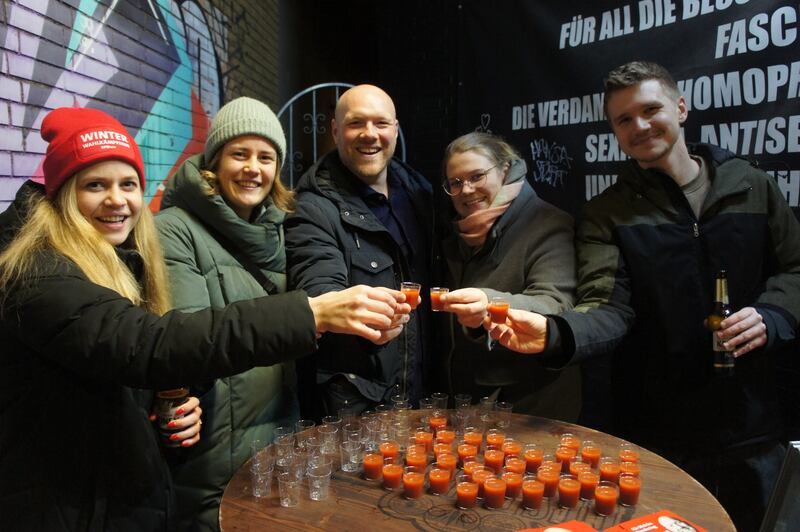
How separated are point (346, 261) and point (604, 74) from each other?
2.27 metres

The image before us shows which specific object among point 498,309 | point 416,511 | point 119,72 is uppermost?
point 119,72

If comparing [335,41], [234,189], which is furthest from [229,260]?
[335,41]

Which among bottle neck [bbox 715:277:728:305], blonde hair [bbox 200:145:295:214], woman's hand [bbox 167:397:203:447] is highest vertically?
blonde hair [bbox 200:145:295:214]

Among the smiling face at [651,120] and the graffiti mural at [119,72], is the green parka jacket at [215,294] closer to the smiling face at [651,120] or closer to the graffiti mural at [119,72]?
the graffiti mural at [119,72]

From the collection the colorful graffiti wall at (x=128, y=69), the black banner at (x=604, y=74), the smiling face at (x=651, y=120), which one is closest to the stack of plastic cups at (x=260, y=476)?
the colorful graffiti wall at (x=128, y=69)

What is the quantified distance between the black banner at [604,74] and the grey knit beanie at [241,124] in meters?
2.25

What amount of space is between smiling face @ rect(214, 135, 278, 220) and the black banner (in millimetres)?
2295

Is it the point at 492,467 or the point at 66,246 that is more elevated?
the point at 66,246

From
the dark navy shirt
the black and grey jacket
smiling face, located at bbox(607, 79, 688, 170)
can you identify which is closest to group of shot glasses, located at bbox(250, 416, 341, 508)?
the dark navy shirt

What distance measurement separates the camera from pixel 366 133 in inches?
115

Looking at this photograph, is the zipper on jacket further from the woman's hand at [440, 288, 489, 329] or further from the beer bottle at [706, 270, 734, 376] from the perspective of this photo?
the beer bottle at [706, 270, 734, 376]

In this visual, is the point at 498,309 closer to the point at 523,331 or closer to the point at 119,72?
the point at 523,331

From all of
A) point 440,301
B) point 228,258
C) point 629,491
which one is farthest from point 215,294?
point 629,491

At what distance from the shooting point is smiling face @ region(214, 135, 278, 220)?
99.0 inches
